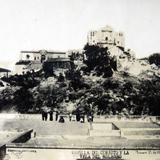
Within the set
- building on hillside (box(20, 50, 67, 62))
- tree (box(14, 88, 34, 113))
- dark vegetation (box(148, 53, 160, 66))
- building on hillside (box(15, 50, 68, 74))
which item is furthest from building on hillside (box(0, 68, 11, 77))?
dark vegetation (box(148, 53, 160, 66))

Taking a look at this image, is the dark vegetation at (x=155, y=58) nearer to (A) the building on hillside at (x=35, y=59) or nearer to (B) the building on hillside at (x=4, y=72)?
(A) the building on hillside at (x=35, y=59)

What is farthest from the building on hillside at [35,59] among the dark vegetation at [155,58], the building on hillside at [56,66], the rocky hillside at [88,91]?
the dark vegetation at [155,58]

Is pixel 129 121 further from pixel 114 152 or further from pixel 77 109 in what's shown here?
pixel 114 152

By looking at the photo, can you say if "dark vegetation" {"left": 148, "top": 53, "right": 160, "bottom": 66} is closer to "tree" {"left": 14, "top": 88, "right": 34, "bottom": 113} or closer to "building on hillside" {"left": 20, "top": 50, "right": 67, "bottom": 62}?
"building on hillside" {"left": 20, "top": 50, "right": 67, "bottom": 62}

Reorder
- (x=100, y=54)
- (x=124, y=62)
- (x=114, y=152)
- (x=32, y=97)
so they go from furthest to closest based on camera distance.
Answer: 1. (x=124, y=62)
2. (x=100, y=54)
3. (x=32, y=97)
4. (x=114, y=152)

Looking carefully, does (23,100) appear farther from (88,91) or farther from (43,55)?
(43,55)

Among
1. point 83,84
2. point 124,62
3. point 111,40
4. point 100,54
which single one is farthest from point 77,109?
point 111,40
